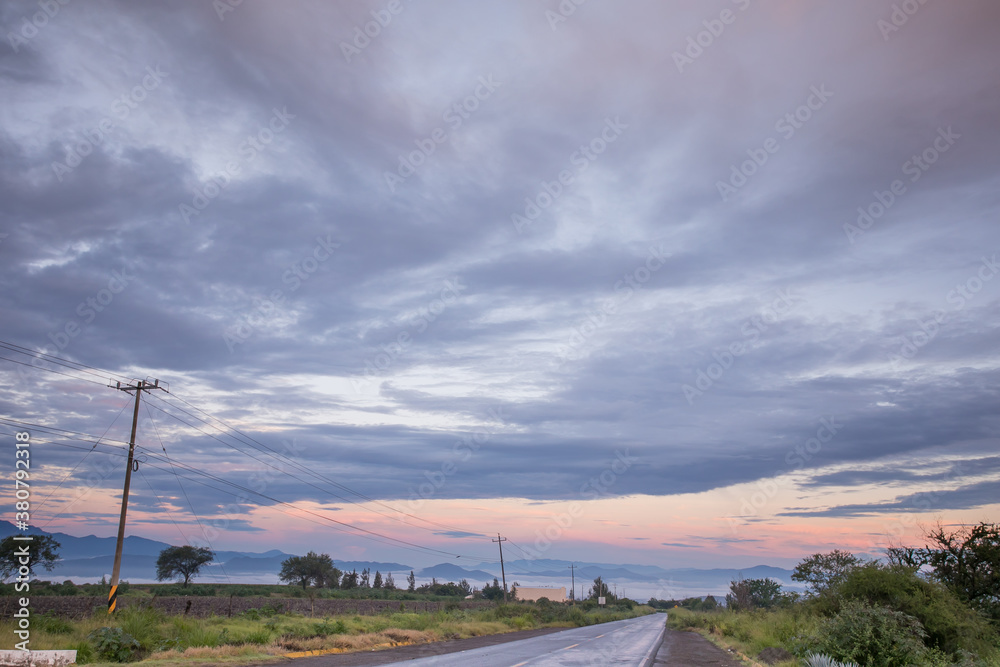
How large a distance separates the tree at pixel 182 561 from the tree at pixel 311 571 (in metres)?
15.9

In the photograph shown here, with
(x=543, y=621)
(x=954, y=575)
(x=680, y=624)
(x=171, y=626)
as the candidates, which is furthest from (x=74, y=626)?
(x=680, y=624)

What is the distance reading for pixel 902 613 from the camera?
15.8 meters

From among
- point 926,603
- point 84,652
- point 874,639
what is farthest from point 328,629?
point 926,603

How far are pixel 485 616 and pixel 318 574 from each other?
57.3m

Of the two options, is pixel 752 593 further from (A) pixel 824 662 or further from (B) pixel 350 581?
(A) pixel 824 662

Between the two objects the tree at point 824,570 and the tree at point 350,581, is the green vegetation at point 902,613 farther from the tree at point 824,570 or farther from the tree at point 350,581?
the tree at point 350,581

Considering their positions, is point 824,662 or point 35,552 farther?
point 35,552

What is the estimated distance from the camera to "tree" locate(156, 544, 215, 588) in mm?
87375

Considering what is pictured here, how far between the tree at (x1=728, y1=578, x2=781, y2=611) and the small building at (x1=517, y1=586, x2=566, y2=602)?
42259 mm

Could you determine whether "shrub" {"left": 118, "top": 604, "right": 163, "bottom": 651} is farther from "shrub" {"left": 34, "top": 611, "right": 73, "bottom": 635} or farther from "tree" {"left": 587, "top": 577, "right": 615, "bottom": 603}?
"tree" {"left": 587, "top": 577, "right": 615, "bottom": 603}

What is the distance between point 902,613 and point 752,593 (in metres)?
126

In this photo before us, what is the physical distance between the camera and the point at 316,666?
17.7 metres

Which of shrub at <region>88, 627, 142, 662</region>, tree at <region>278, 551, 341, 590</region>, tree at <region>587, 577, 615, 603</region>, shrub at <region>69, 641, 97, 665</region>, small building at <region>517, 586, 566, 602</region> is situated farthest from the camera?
tree at <region>587, 577, 615, 603</region>

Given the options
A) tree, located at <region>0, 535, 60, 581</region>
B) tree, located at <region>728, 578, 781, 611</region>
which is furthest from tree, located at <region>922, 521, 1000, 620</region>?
tree, located at <region>728, 578, 781, 611</region>
